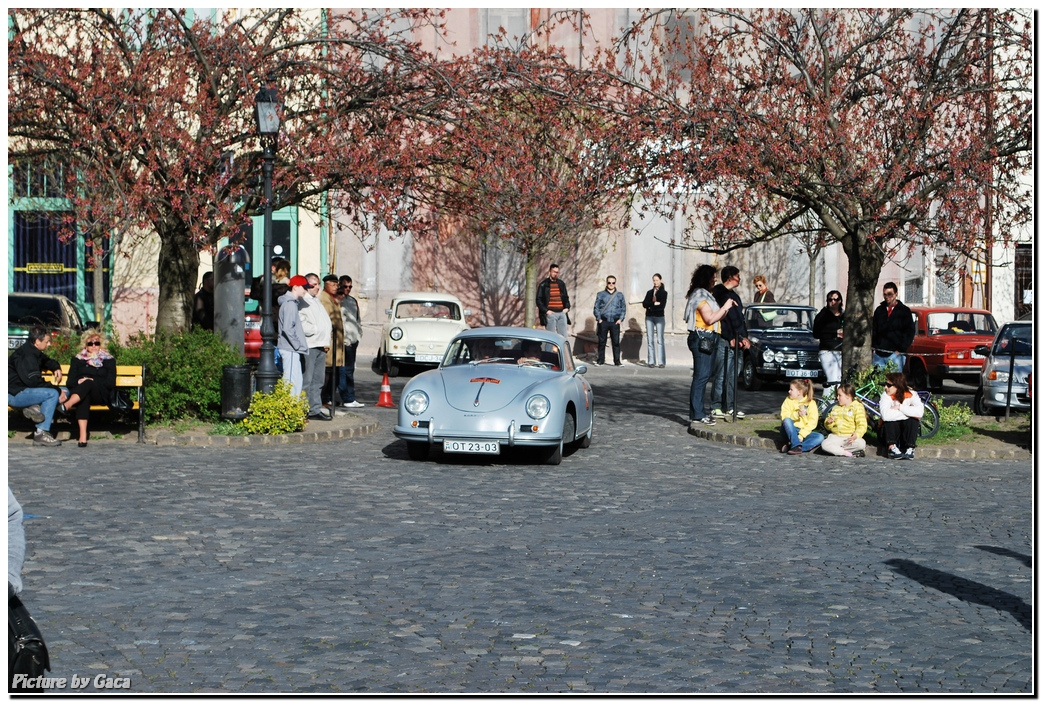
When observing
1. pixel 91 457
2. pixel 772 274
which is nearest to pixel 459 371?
pixel 91 457

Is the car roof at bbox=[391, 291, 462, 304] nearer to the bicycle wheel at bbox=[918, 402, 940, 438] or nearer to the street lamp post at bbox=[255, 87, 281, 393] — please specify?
the street lamp post at bbox=[255, 87, 281, 393]

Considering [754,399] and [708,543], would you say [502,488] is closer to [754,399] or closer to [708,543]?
[708,543]

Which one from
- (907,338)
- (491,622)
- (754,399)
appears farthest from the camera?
(754,399)

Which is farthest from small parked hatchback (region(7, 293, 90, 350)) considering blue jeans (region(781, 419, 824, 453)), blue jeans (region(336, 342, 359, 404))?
blue jeans (region(781, 419, 824, 453))

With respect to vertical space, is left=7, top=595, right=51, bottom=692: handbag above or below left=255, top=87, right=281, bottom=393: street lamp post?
below

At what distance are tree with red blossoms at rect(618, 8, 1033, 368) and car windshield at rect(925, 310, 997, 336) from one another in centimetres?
834

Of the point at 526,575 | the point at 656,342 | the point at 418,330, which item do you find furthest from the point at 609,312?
the point at 526,575

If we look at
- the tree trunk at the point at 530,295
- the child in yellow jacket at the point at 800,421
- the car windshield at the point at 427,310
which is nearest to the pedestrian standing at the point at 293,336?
the child in yellow jacket at the point at 800,421

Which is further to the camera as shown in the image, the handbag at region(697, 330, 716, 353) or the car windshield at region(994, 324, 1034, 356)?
the car windshield at region(994, 324, 1034, 356)

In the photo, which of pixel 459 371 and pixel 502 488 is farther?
pixel 459 371

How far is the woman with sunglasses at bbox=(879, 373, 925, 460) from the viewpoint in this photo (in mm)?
15391

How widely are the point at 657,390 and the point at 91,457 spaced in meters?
12.8

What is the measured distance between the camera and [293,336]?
1762 cm

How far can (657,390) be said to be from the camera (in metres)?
25.5
